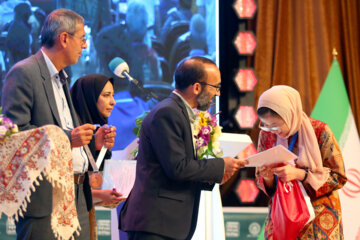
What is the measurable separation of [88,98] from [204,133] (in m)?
0.86

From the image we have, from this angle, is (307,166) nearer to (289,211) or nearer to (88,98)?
(289,211)

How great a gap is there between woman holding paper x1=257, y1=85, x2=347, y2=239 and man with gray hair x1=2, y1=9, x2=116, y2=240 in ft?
2.90

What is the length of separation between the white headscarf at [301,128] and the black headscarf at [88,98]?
95 centimetres

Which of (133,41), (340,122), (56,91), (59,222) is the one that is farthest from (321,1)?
(59,222)

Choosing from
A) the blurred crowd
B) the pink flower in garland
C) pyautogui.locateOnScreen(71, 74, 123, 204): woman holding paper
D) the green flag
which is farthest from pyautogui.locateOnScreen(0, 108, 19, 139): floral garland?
the green flag

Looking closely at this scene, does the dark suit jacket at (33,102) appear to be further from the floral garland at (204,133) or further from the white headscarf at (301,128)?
the white headscarf at (301,128)

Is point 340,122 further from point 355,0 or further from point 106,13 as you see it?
point 106,13

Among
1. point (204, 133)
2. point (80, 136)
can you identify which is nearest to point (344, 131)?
point (204, 133)

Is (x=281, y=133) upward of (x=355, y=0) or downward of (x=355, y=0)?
downward

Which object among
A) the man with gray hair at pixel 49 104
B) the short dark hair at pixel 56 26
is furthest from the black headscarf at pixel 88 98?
the short dark hair at pixel 56 26

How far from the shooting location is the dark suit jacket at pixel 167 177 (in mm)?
2004

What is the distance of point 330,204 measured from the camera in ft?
8.09

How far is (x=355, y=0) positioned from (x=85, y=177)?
3.71 meters

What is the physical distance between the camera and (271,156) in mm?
2229
